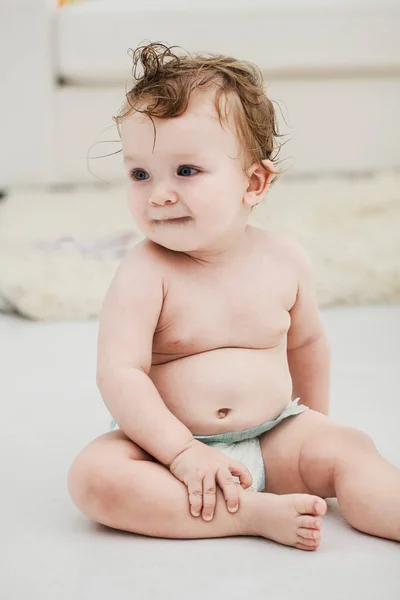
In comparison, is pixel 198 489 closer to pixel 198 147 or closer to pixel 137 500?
pixel 137 500

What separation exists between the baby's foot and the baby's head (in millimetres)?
244

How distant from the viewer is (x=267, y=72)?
7.90ft

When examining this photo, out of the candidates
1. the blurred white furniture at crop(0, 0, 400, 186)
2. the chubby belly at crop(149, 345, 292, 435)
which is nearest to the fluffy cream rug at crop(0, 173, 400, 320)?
the blurred white furniture at crop(0, 0, 400, 186)

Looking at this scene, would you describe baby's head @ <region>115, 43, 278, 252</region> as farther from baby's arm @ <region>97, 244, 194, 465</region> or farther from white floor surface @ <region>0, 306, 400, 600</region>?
white floor surface @ <region>0, 306, 400, 600</region>

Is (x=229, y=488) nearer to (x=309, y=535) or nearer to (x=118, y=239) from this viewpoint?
(x=309, y=535)

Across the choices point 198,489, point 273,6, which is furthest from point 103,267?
point 273,6

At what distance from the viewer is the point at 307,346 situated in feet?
3.29

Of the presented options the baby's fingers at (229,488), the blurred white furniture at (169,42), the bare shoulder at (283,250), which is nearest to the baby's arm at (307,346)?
the bare shoulder at (283,250)

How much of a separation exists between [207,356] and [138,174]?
183 mm

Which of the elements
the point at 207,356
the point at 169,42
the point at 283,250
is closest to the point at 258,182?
the point at 283,250

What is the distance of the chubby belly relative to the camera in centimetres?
89

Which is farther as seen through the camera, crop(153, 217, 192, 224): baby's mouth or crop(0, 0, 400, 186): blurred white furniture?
crop(0, 0, 400, 186): blurred white furniture

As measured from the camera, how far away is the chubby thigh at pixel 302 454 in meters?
0.87

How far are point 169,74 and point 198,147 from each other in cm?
8
